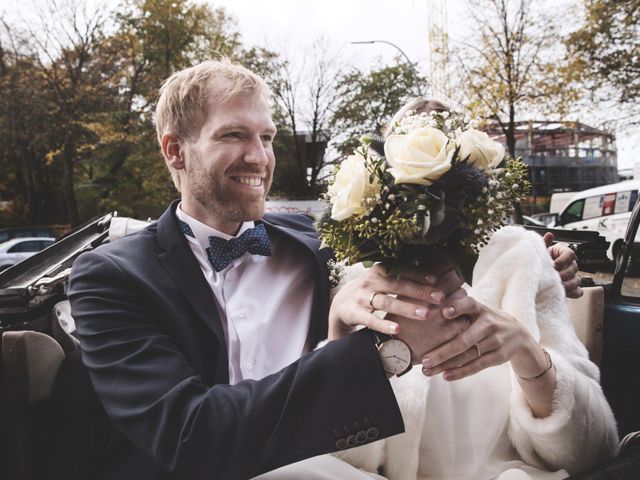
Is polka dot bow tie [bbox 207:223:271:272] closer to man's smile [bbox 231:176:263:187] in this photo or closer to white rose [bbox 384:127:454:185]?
man's smile [bbox 231:176:263:187]

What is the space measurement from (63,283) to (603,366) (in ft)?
9.87

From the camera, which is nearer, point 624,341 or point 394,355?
point 394,355

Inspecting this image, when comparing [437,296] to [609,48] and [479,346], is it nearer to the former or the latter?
[479,346]

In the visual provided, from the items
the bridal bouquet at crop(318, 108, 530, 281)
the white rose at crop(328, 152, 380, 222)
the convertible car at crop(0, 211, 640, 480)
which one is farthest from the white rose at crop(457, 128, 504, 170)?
the convertible car at crop(0, 211, 640, 480)

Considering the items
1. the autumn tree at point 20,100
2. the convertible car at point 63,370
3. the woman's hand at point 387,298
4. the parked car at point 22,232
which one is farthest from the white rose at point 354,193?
the autumn tree at point 20,100

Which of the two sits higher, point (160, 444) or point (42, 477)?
point (160, 444)

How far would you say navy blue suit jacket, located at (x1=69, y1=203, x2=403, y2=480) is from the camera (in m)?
1.42

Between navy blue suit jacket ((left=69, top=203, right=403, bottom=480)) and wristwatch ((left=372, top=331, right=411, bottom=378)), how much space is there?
0.03m

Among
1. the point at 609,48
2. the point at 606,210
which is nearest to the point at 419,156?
the point at 606,210

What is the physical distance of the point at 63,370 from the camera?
2.05m

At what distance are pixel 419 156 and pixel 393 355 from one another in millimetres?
593

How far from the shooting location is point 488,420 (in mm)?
1955

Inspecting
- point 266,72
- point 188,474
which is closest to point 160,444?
point 188,474

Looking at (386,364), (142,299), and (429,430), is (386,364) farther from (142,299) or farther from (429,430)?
(142,299)
